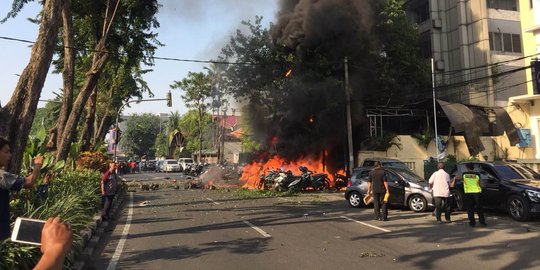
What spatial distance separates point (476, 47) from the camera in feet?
114

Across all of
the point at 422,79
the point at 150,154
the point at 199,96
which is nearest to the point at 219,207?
the point at 422,79

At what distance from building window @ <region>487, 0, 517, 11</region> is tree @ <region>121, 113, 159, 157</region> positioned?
2631 inches

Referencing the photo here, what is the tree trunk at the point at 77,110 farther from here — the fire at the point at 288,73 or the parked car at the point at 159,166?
the parked car at the point at 159,166

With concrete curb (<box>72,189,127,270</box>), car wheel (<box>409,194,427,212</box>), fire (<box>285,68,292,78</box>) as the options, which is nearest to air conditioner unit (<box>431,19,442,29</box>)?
fire (<box>285,68,292,78</box>)

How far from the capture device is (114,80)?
3055cm

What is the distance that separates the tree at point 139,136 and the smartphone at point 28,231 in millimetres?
87649

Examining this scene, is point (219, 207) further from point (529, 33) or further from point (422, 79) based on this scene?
point (529, 33)

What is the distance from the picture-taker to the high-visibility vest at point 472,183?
34.7 ft

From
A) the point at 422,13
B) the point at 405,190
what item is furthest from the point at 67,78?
the point at 422,13

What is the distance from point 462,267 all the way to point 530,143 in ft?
77.9

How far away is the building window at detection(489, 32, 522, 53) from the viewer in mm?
34875

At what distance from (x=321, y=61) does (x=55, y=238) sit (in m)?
23.6

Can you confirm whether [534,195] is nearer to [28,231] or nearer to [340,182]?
[28,231]

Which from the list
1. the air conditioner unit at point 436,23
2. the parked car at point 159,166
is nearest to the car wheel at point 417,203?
the air conditioner unit at point 436,23
